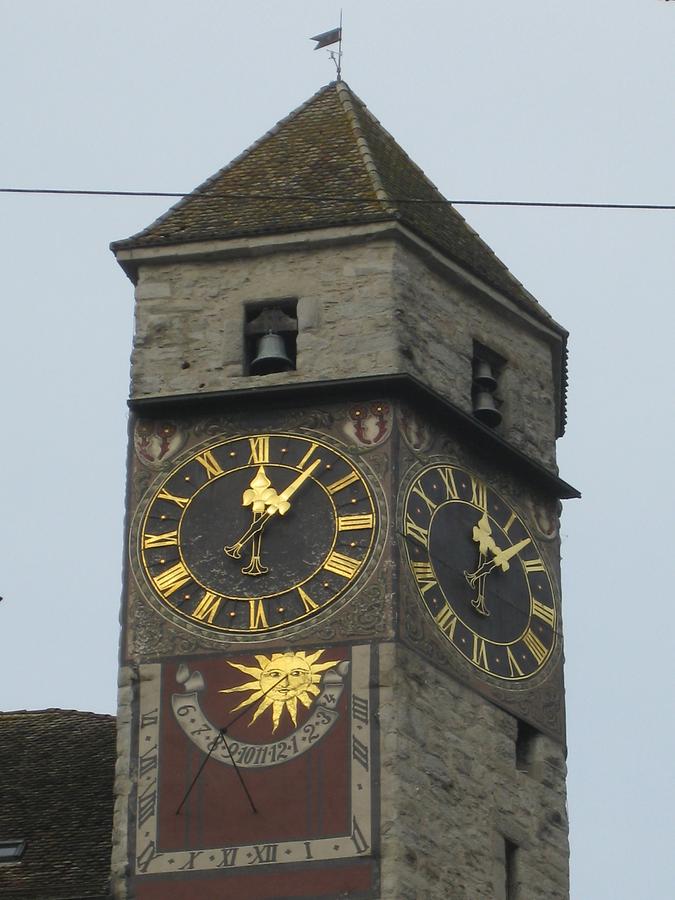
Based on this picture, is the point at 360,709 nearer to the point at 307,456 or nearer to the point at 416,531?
the point at 416,531

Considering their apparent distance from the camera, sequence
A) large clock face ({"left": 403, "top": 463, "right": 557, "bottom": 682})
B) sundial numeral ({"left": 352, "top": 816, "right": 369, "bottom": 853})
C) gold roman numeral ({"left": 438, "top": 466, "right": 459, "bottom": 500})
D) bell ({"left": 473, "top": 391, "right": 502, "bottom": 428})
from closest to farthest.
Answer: sundial numeral ({"left": 352, "top": 816, "right": 369, "bottom": 853})
large clock face ({"left": 403, "top": 463, "right": 557, "bottom": 682})
gold roman numeral ({"left": 438, "top": 466, "right": 459, "bottom": 500})
bell ({"left": 473, "top": 391, "right": 502, "bottom": 428})

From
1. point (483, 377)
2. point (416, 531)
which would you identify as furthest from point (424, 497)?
point (483, 377)

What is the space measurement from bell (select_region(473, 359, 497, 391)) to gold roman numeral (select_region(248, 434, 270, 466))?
7.64 feet

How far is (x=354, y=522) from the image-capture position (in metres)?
35.1

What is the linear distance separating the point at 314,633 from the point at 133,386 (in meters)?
3.17

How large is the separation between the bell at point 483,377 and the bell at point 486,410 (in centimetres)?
8

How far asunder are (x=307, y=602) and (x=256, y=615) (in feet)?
1.51

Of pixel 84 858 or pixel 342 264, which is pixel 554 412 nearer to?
pixel 342 264

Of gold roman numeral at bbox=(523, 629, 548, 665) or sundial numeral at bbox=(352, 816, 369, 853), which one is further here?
gold roman numeral at bbox=(523, 629, 548, 665)

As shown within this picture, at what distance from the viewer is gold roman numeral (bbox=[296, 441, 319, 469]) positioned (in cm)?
3544

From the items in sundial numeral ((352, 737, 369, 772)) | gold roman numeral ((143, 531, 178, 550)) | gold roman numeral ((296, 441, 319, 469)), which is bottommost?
sundial numeral ((352, 737, 369, 772))

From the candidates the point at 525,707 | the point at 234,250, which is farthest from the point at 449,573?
the point at 234,250

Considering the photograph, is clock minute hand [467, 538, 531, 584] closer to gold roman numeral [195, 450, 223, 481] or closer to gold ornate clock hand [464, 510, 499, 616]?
gold ornate clock hand [464, 510, 499, 616]

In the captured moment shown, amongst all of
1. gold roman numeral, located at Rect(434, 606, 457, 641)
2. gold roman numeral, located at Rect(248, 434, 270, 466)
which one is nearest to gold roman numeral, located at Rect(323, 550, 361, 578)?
gold roman numeral, located at Rect(434, 606, 457, 641)
